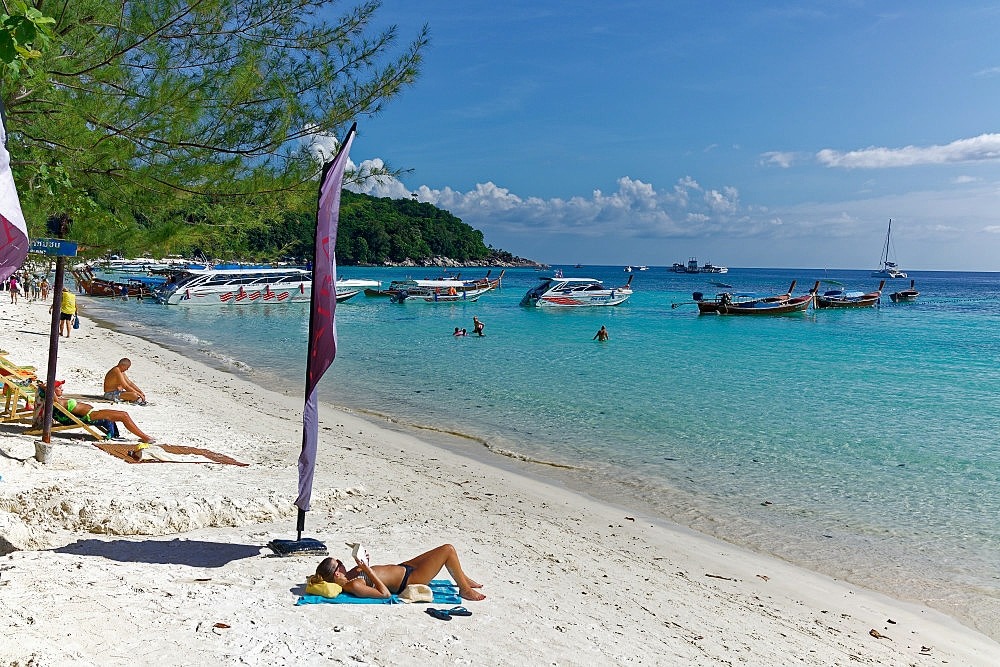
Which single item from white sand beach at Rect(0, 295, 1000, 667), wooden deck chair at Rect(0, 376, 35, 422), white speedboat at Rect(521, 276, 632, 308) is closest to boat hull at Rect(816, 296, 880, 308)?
white speedboat at Rect(521, 276, 632, 308)

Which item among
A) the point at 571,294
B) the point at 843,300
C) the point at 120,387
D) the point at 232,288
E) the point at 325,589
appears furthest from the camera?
the point at 843,300

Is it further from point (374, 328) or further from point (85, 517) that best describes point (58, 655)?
point (374, 328)

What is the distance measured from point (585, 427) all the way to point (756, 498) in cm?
495

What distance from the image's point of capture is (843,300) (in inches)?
2446

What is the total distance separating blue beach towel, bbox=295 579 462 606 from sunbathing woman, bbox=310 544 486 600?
0.14 feet

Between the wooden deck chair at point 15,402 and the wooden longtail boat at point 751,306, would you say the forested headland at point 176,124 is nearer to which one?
the wooden deck chair at point 15,402

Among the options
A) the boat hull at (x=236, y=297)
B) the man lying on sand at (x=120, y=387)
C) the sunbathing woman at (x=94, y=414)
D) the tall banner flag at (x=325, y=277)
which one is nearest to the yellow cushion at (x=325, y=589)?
the tall banner flag at (x=325, y=277)

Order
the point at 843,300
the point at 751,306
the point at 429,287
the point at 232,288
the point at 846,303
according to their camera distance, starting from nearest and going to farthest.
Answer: the point at 232,288 → the point at 751,306 → the point at 429,287 → the point at 843,300 → the point at 846,303

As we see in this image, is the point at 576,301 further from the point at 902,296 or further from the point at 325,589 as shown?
the point at 325,589

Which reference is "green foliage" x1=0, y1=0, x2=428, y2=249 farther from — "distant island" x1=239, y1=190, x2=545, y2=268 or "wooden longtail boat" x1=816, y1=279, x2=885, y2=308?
"distant island" x1=239, y1=190, x2=545, y2=268

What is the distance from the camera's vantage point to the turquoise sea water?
9281 mm

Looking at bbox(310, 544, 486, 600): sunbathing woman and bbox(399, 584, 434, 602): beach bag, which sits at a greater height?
bbox(310, 544, 486, 600): sunbathing woman

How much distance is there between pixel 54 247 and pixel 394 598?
4.42 metres

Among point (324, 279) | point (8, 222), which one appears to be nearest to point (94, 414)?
point (324, 279)
